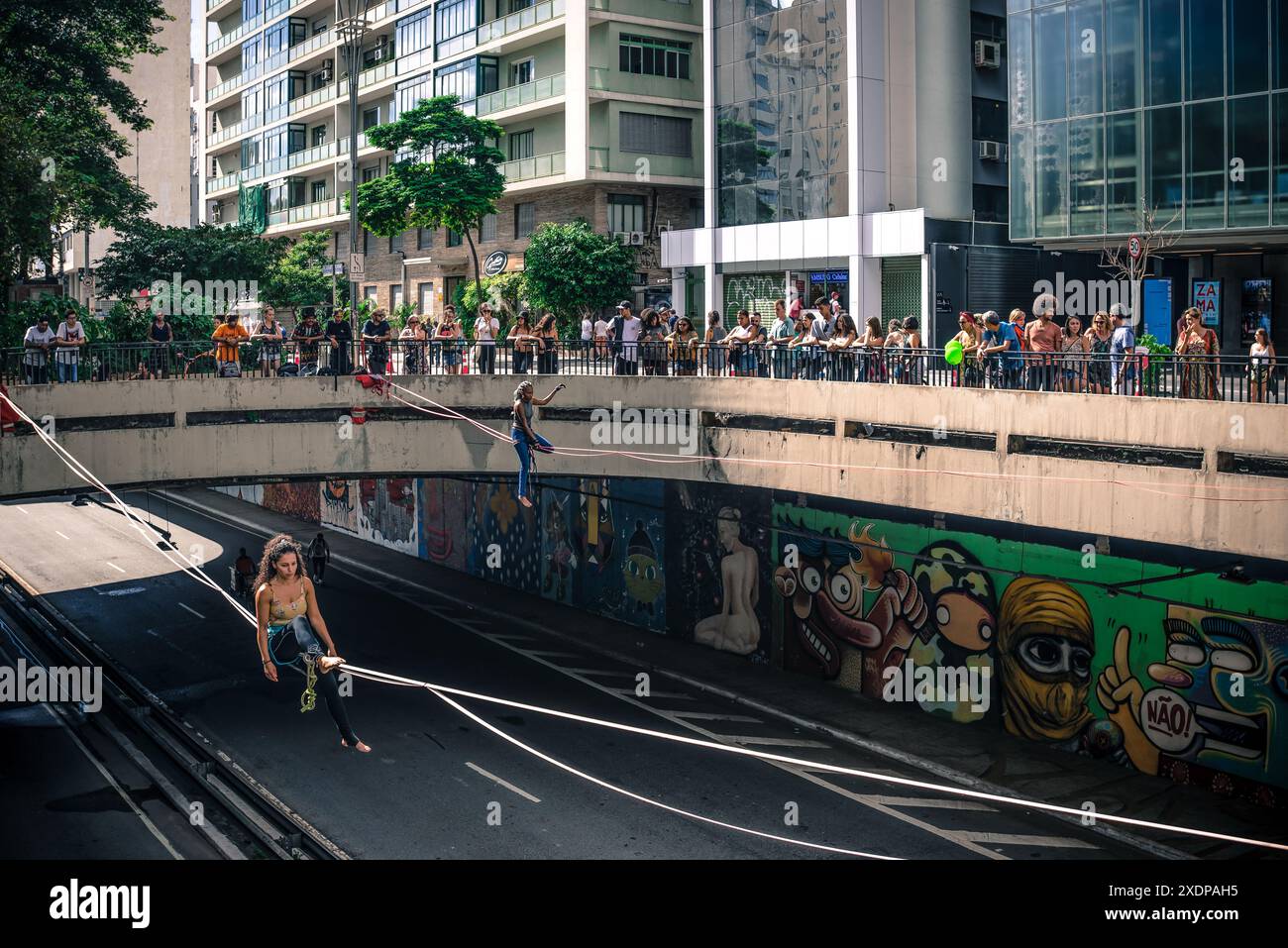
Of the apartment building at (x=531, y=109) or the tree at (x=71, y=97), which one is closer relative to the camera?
the tree at (x=71, y=97)

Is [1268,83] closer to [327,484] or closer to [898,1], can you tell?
[898,1]

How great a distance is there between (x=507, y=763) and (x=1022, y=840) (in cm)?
991

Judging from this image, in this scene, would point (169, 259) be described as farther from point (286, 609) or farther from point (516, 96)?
point (286, 609)

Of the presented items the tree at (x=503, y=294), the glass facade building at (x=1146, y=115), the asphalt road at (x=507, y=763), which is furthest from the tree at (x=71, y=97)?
the glass facade building at (x=1146, y=115)

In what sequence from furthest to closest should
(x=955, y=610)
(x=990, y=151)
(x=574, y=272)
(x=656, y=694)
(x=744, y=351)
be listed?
1. (x=574, y=272)
2. (x=990, y=151)
3. (x=656, y=694)
4. (x=744, y=351)
5. (x=955, y=610)

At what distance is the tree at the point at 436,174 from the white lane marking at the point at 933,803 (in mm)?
35909

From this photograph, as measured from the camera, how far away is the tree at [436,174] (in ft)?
176

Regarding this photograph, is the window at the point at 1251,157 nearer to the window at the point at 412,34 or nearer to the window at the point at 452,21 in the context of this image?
the window at the point at 452,21

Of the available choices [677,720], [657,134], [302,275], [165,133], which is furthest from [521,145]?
[677,720]

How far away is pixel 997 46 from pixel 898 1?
436 centimetres

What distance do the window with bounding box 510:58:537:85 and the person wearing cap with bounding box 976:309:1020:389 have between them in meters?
39.1

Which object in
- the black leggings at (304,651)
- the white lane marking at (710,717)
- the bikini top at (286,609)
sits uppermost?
the bikini top at (286,609)

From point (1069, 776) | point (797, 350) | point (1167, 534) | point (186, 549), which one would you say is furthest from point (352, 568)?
point (1167, 534)

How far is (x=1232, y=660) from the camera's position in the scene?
2275 centimetres
